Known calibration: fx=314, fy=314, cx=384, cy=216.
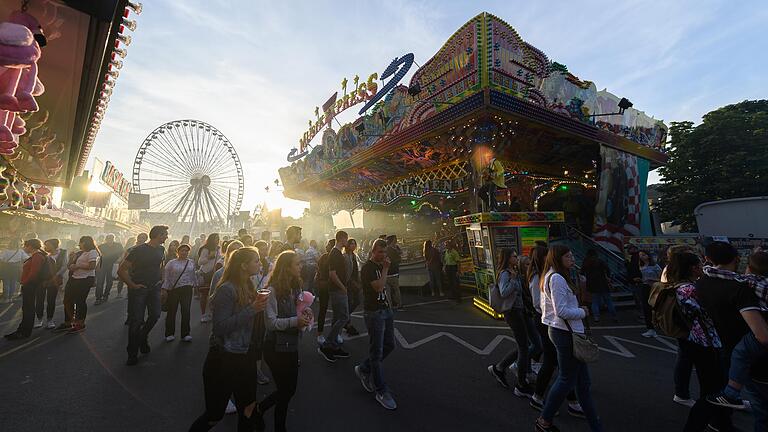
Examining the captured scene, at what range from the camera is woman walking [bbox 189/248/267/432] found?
220cm

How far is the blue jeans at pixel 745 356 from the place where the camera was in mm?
2414

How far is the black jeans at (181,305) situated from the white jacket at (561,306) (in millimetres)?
5658

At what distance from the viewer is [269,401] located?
2656 millimetres

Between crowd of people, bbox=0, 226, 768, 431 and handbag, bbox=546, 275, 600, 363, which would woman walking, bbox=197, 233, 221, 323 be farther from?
handbag, bbox=546, 275, 600, 363

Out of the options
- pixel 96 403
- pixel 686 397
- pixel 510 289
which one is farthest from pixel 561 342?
pixel 96 403

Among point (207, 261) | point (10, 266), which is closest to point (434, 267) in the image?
point (207, 261)

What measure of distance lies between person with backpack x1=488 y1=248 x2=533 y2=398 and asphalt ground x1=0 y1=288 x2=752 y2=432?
20cm

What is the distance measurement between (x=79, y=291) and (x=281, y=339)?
611 cm

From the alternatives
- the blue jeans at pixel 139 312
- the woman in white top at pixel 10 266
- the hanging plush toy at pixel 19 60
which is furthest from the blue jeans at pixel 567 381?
the woman in white top at pixel 10 266

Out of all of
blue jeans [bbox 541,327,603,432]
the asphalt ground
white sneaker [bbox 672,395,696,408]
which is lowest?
the asphalt ground

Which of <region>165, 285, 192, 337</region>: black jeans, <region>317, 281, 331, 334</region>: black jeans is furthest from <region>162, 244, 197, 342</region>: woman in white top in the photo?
<region>317, 281, 331, 334</region>: black jeans

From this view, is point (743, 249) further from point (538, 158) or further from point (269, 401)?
point (269, 401)

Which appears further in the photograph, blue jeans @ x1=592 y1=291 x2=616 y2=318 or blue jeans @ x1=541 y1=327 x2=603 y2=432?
blue jeans @ x1=592 y1=291 x2=616 y2=318

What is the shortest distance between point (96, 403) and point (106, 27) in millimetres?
4082
